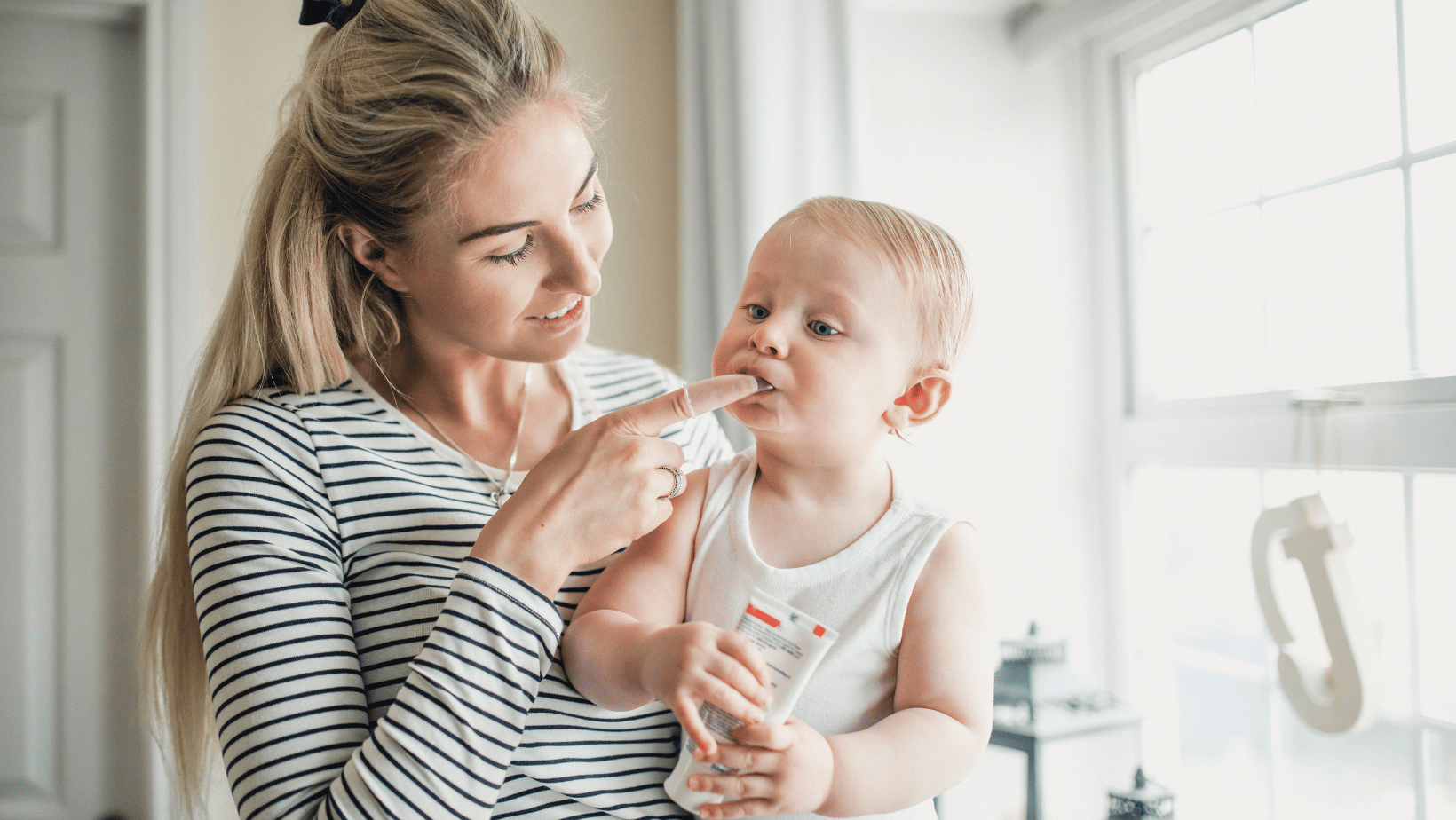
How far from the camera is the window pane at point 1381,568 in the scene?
58.5 inches

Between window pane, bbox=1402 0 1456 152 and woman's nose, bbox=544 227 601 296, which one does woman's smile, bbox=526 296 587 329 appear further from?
window pane, bbox=1402 0 1456 152

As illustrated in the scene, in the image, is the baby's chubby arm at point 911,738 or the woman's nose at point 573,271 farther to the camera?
the woman's nose at point 573,271

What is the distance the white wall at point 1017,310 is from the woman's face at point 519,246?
1339 mm

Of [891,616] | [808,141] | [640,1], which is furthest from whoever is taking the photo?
[640,1]

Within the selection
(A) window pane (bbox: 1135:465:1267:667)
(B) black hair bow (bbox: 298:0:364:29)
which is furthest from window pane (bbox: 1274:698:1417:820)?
(B) black hair bow (bbox: 298:0:364:29)

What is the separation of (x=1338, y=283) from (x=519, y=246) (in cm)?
145

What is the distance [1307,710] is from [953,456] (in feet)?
2.93

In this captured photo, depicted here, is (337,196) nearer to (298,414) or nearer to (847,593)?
(298,414)

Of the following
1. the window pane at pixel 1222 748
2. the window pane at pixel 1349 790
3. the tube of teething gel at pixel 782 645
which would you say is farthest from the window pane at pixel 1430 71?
the tube of teething gel at pixel 782 645

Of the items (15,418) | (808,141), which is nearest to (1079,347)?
(808,141)

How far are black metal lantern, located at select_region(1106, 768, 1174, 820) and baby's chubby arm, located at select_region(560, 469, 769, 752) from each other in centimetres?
105

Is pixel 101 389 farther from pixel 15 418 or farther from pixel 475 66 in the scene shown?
pixel 475 66

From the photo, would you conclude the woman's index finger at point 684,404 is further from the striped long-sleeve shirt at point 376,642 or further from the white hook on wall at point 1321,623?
the white hook on wall at point 1321,623

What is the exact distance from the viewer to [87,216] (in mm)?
2152
